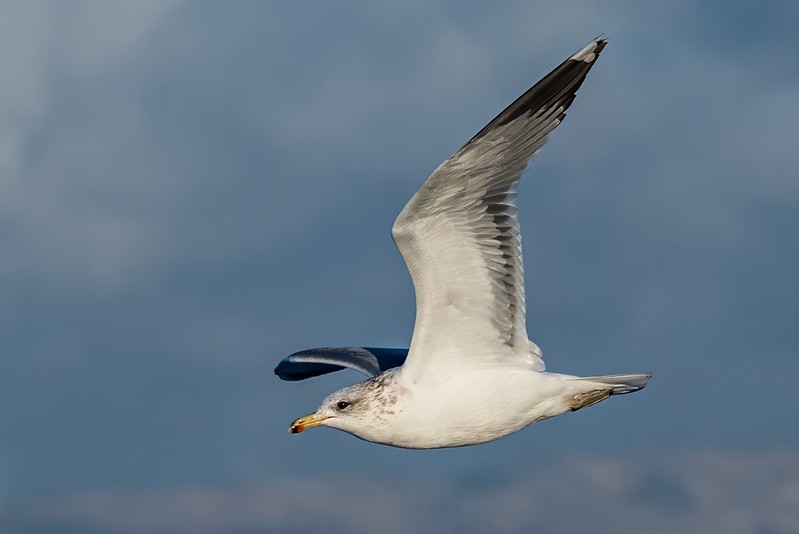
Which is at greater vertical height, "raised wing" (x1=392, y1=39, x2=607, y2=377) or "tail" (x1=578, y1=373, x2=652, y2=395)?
"raised wing" (x1=392, y1=39, x2=607, y2=377)

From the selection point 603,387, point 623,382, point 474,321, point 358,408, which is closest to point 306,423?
point 358,408

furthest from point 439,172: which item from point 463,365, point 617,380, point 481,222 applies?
point 617,380

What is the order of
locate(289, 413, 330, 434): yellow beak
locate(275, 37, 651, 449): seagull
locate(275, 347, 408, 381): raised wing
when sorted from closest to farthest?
locate(275, 37, 651, 449): seagull, locate(289, 413, 330, 434): yellow beak, locate(275, 347, 408, 381): raised wing

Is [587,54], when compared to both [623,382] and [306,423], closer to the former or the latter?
[623,382]

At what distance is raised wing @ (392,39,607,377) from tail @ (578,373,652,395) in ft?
2.65

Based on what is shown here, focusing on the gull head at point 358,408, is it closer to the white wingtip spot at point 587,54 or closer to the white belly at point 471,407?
the white belly at point 471,407

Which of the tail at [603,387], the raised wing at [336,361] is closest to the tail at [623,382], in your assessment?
the tail at [603,387]

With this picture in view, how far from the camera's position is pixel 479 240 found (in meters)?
15.4

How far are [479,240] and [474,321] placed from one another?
1110 millimetres

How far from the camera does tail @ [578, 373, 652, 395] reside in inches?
662

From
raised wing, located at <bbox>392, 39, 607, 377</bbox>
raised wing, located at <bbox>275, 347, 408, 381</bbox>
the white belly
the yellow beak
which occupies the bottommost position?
the white belly

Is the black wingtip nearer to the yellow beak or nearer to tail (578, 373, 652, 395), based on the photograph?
tail (578, 373, 652, 395)


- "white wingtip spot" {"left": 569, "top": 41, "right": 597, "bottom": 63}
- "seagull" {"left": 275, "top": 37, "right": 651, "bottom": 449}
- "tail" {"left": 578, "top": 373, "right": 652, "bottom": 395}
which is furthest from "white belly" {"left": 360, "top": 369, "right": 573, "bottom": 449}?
"white wingtip spot" {"left": 569, "top": 41, "right": 597, "bottom": 63}

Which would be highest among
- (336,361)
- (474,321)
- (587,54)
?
(587,54)
